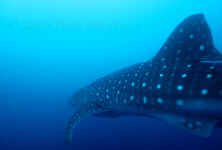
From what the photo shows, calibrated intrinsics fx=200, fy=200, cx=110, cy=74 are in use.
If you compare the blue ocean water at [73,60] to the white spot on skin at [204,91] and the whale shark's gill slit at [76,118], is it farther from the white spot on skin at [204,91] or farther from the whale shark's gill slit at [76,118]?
the white spot on skin at [204,91]

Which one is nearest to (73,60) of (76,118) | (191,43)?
(76,118)

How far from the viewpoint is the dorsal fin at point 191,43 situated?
347cm

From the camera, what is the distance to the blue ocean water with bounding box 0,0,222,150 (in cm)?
893

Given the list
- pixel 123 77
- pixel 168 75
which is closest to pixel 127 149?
pixel 123 77

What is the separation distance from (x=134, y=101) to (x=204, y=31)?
1.82 m

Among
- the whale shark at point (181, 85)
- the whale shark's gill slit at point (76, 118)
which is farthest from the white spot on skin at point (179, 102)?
the whale shark's gill slit at point (76, 118)

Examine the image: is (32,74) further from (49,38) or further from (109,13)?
(109,13)

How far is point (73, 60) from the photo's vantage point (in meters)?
27.8

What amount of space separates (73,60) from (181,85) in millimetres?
25548

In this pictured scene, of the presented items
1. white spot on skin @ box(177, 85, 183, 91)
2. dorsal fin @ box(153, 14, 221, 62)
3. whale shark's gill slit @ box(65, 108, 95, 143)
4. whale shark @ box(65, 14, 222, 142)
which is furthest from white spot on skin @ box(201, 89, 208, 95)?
→ whale shark's gill slit @ box(65, 108, 95, 143)

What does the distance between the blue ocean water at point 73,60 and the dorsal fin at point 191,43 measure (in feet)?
17.8

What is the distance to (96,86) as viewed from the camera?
5574 mm

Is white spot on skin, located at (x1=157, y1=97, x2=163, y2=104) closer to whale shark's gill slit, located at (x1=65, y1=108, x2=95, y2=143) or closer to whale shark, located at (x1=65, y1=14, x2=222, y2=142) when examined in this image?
whale shark, located at (x1=65, y1=14, x2=222, y2=142)

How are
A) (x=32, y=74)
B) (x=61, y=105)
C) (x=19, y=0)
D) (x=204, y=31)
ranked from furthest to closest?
(x=19, y=0), (x=32, y=74), (x=61, y=105), (x=204, y=31)
